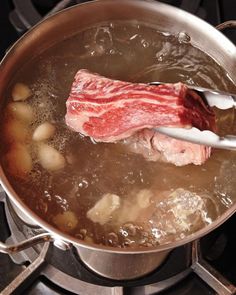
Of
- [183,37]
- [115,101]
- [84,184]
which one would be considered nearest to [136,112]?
[115,101]

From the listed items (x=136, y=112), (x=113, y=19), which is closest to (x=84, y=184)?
(x=136, y=112)

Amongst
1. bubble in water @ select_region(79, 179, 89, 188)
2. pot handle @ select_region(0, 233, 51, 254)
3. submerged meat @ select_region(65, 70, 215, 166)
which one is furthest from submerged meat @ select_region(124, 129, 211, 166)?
pot handle @ select_region(0, 233, 51, 254)

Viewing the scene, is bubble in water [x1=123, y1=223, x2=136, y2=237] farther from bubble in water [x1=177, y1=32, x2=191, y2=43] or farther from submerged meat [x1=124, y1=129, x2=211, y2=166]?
bubble in water [x1=177, y1=32, x2=191, y2=43]

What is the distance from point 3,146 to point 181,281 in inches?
18.2

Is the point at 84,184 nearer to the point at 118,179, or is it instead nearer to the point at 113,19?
the point at 118,179

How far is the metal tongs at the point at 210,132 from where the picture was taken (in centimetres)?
99

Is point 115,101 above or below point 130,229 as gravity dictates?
above

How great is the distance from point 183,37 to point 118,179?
0.35 meters

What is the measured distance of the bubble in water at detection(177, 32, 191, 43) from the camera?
1.21 metres

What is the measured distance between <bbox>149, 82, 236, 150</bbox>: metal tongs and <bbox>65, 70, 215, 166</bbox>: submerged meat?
0.06 ft

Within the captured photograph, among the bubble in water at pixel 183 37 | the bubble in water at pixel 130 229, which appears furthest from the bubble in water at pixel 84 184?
the bubble in water at pixel 183 37

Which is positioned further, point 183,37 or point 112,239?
point 183,37

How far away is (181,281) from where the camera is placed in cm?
121

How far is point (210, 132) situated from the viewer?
99cm
